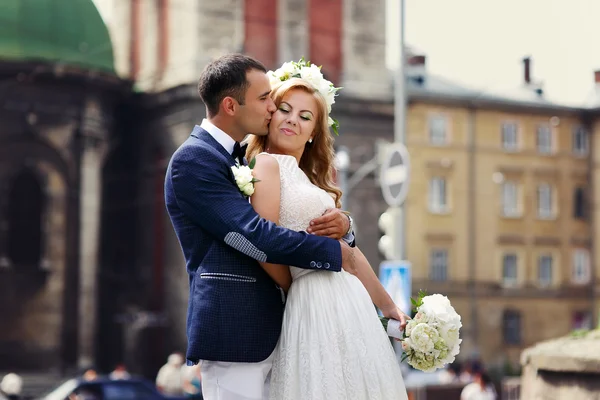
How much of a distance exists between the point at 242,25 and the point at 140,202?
24.3 ft

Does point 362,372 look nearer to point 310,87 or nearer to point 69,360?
point 310,87

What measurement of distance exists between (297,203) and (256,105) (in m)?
0.46

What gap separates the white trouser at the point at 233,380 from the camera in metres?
4.93

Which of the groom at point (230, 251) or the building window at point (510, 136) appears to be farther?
the building window at point (510, 136)

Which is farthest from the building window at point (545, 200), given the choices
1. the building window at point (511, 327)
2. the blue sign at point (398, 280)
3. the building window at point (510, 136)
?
the blue sign at point (398, 280)

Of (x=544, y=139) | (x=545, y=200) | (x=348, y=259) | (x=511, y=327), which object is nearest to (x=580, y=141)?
(x=544, y=139)

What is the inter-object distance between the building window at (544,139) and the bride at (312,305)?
5462 cm

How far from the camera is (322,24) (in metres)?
40.2

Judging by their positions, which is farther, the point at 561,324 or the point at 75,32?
the point at 561,324

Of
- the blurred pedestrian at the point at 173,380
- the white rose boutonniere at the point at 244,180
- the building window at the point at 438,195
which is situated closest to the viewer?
the white rose boutonniere at the point at 244,180

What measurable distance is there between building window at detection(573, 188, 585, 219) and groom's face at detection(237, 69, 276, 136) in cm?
5664

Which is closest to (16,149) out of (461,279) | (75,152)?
(75,152)

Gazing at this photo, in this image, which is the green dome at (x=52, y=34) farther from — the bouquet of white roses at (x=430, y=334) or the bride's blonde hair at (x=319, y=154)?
the bouquet of white roses at (x=430, y=334)

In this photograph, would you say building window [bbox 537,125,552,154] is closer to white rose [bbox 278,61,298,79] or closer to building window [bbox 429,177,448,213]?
building window [bbox 429,177,448,213]
